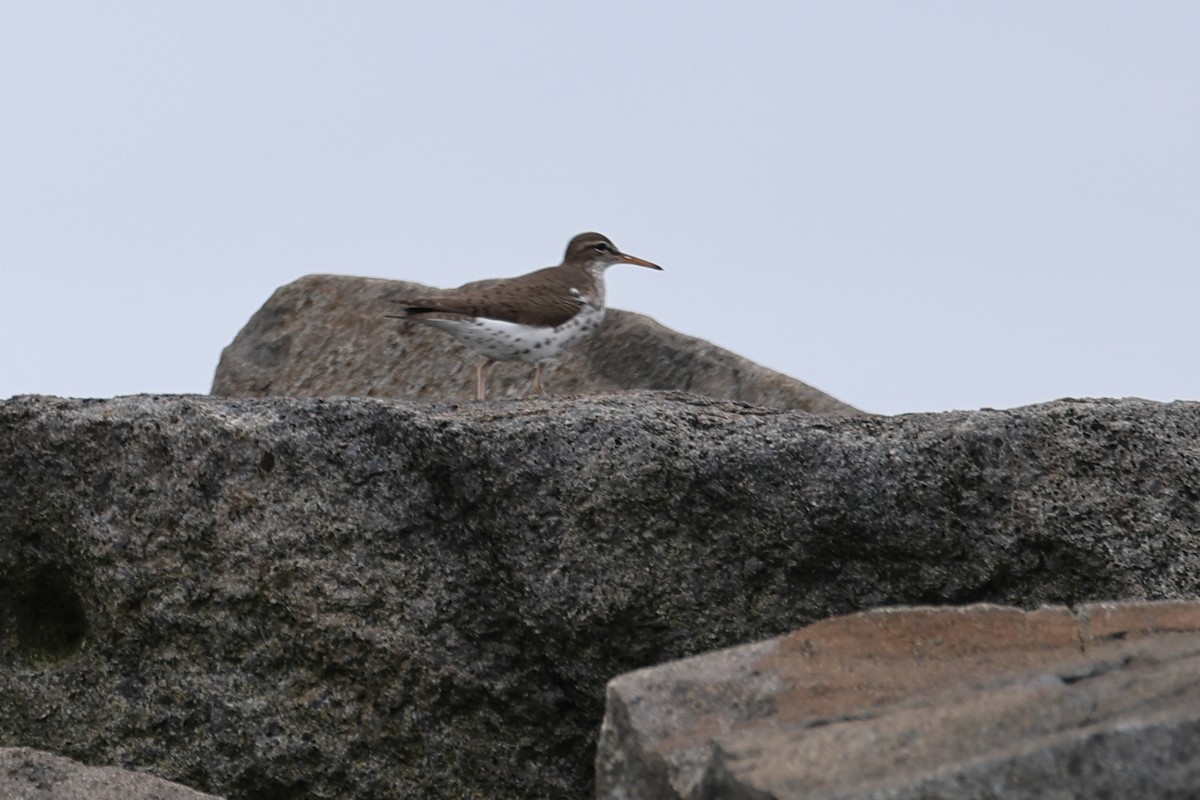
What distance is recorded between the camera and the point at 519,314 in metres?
9.42

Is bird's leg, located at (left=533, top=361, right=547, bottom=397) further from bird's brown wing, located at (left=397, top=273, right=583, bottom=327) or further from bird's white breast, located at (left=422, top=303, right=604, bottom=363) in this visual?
bird's brown wing, located at (left=397, top=273, right=583, bottom=327)

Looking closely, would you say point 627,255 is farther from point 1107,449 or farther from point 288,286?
point 1107,449

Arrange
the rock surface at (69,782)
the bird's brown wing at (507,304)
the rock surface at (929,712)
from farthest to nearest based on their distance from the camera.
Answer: the bird's brown wing at (507,304) → the rock surface at (69,782) → the rock surface at (929,712)

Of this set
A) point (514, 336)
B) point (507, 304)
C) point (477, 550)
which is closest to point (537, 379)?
point (514, 336)

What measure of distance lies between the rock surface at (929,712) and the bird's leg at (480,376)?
5.01 meters

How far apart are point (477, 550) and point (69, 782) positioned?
1.72 meters

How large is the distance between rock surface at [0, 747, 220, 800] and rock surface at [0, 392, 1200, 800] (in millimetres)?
683

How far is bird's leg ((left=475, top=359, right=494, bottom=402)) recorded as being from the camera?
9602mm

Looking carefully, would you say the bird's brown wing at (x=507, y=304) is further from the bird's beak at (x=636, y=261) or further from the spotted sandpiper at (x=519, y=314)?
the bird's beak at (x=636, y=261)

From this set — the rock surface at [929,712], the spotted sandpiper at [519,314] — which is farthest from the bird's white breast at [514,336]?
the rock surface at [929,712]

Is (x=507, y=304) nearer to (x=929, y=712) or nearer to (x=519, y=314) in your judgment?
(x=519, y=314)

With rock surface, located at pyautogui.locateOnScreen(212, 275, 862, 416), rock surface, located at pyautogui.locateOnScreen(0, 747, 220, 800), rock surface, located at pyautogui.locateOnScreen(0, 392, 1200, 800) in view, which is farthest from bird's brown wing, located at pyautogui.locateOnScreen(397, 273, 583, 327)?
rock surface, located at pyautogui.locateOnScreen(0, 747, 220, 800)

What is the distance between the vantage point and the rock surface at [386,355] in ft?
33.4

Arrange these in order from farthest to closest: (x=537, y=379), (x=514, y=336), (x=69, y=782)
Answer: (x=537, y=379)
(x=514, y=336)
(x=69, y=782)
